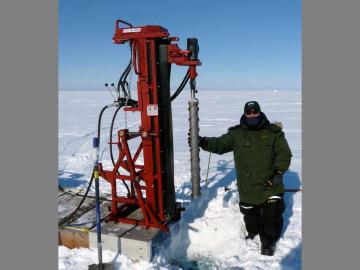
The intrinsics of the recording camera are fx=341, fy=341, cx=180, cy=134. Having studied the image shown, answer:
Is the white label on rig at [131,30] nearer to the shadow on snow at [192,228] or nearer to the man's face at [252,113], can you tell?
the man's face at [252,113]

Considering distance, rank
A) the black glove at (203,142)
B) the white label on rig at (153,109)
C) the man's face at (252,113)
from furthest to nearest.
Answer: the black glove at (203,142) → the white label on rig at (153,109) → the man's face at (252,113)

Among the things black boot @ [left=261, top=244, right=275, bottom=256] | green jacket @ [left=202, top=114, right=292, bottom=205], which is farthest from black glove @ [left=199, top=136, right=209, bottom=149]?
black boot @ [left=261, top=244, right=275, bottom=256]

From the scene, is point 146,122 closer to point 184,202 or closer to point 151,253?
point 151,253

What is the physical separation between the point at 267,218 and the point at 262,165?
0.77 metres

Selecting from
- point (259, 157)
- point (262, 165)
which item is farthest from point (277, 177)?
point (259, 157)

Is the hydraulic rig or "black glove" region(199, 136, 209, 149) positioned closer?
the hydraulic rig

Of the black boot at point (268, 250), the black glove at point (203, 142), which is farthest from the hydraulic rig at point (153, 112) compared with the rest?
the black boot at point (268, 250)

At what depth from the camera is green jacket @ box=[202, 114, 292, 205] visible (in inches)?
180

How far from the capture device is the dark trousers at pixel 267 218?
4684mm

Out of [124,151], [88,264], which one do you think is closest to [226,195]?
[124,151]

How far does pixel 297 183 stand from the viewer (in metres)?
7.82

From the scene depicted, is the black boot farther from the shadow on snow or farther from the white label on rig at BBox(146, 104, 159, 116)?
the white label on rig at BBox(146, 104, 159, 116)

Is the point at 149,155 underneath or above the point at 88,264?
above

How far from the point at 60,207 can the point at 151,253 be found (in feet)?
6.54
